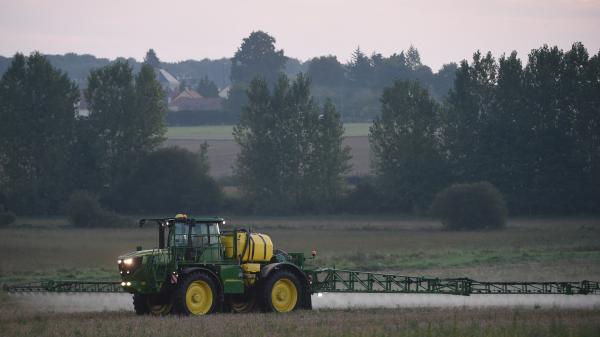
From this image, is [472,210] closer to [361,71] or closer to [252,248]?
[252,248]

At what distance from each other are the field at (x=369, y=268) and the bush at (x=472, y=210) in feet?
4.93

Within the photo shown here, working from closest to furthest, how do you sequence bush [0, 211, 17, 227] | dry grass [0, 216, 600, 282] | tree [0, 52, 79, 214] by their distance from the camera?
dry grass [0, 216, 600, 282]
bush [0, 211, 17, 227]
tree [0, 52, 79, 214]

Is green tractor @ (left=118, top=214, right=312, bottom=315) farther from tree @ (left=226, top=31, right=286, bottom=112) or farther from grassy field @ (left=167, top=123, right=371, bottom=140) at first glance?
Result: tree @ (left=226, top=31, right=286, bottom=112)

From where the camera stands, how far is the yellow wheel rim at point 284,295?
31.0 meters

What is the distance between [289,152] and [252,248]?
6521 cm

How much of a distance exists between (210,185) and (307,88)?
1347 centimetres

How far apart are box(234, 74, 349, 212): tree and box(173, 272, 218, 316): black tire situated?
2474 inches

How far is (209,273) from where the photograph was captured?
29.9 metres

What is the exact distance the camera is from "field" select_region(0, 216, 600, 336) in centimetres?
2614

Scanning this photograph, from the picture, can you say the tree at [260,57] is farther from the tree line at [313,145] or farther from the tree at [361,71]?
the tree line at [313,145]

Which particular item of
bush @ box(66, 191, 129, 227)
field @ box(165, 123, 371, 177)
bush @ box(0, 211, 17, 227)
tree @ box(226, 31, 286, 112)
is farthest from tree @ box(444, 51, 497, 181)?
tree @ box(226, 31, 286, 112)

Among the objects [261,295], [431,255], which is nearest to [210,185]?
[431,255]

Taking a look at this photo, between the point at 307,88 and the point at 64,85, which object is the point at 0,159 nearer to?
the point at 64,85

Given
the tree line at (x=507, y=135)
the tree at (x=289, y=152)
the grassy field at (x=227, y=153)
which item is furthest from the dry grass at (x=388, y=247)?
the grassy field at (x=227, y=153)
